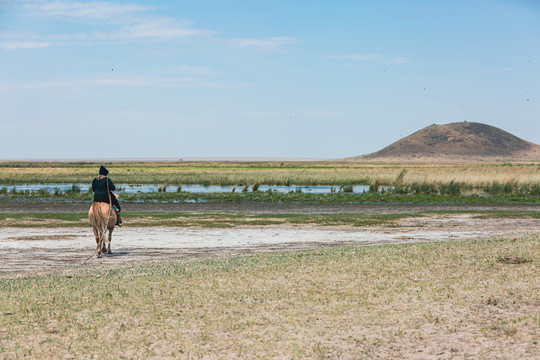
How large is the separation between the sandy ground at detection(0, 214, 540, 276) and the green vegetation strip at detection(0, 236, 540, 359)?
3375 mm

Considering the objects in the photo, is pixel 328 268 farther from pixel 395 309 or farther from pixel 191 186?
pixel 191 186

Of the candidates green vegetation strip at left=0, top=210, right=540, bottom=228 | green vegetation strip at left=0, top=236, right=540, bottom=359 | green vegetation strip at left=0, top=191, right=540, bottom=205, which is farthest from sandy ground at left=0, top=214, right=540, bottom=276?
green vegetation strip at left=0, top=191, right=540, bottom=205

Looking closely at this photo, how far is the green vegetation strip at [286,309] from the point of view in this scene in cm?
726

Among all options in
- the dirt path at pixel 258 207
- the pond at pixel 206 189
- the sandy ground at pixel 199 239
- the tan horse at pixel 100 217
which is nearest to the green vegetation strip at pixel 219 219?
the sandy ground at pixel 199 239

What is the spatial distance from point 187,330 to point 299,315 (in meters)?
1.64

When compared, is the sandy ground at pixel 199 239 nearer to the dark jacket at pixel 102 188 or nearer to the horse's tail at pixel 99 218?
the horse's tail at pixel 99 218

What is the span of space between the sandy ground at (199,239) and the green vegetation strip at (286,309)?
3375 mm

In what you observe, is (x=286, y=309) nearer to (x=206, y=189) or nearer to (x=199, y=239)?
(x=199, y=239)

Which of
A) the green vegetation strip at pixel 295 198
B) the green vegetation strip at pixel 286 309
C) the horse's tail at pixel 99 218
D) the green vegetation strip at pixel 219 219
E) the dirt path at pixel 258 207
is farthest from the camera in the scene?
the green vegetation strip at pixel 295 198

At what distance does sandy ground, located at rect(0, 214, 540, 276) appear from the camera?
1570 centimetres

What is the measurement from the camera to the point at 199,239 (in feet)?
65.3

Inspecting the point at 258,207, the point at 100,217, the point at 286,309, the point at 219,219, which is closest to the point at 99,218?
the point at 100,217

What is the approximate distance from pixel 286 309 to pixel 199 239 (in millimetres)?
11295

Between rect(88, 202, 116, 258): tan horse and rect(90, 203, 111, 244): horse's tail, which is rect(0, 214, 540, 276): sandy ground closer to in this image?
rect(88, 202, 116, 258): tan horse
